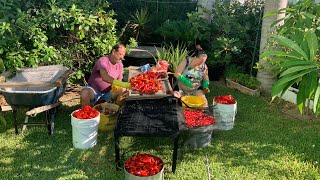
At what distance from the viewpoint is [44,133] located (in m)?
5.42

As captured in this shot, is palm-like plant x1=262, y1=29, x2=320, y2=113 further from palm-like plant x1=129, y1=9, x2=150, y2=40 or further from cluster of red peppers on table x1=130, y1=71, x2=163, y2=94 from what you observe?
palm-like plant x1=129, y1=9, x2=150, y2=40

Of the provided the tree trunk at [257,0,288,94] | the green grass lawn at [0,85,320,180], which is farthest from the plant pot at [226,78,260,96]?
the green grass lawn at [0,85,320,180]

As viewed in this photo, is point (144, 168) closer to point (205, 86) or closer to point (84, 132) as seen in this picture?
point (84, 132)

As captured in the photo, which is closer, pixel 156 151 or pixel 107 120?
pixel 156 151

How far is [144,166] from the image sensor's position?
157 inches

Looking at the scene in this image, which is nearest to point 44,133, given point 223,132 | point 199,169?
point 199,169

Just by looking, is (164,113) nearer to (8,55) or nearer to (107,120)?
(107,120)

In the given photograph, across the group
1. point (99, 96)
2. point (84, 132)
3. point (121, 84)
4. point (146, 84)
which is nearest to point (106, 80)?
point (121, 84)

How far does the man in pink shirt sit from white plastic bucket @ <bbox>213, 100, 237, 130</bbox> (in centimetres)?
153

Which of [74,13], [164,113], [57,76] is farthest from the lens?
[74,13]

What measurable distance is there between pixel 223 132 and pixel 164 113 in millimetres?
1316

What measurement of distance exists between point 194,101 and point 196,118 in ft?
1.79

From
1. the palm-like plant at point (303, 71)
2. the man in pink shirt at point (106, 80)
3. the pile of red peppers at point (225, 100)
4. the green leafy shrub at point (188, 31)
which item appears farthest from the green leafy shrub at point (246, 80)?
the palm-like plant at point (303, 71)

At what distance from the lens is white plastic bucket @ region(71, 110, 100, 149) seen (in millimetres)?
4809
